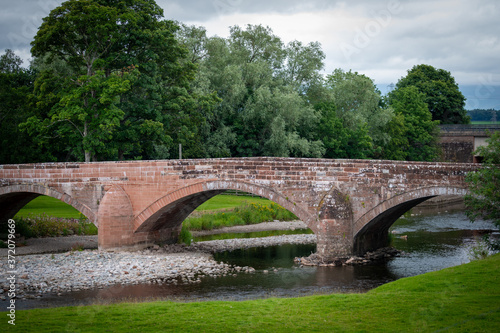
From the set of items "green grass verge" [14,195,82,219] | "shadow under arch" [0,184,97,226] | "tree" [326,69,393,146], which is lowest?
"green grass verge" [14,195,82,219]

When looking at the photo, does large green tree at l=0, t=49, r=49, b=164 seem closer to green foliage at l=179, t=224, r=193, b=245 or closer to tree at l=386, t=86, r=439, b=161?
green foliage at l=179, t=224, r=193, b=245

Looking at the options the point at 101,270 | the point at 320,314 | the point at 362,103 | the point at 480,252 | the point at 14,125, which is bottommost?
the point at 101,270

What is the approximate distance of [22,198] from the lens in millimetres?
26359

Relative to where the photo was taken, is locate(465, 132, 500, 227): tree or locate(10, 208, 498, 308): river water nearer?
locate(465, 132, 500, 227): tree

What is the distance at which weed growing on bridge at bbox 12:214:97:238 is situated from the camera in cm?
2611

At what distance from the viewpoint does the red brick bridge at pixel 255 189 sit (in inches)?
763

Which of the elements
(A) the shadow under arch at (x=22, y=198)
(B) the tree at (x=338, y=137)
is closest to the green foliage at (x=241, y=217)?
(A) the shadow under arch at (x=22, y=198)

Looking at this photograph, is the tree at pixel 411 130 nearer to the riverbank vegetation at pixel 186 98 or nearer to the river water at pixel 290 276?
the riverbank vegetation at pixel 186 98

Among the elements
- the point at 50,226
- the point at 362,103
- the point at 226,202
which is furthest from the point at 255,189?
the point at 362,103

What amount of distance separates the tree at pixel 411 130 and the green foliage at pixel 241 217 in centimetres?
1918

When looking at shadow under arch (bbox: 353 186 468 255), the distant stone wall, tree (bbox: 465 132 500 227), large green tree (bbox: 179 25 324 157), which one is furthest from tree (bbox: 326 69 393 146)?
tree (bbox: 465 132 500 227)

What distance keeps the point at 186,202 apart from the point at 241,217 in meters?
10.1

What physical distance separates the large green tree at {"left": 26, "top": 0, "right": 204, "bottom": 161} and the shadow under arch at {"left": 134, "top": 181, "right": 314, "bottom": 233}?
220 inches

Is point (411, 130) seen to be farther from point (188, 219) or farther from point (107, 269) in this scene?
point (107, 269)
